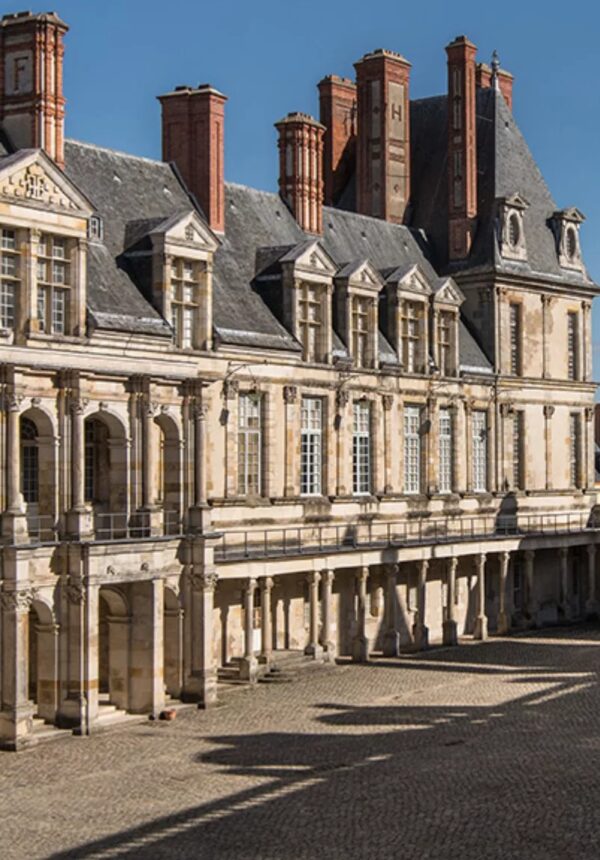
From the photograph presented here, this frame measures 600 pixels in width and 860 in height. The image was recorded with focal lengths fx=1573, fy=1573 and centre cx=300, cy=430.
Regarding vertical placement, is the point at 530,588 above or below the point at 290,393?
below

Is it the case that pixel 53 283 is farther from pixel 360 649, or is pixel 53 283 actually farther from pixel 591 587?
pixel 591 587

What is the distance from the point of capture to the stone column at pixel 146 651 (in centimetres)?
3262

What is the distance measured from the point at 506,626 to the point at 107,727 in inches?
772

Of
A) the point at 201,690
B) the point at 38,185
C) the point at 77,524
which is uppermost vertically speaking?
the point at 38,185

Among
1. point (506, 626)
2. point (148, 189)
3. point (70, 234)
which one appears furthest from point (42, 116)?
point (506, 626)

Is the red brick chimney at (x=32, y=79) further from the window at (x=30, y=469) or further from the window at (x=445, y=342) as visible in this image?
the window at (x=445, y=342)

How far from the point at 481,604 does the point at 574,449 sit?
10.3 m

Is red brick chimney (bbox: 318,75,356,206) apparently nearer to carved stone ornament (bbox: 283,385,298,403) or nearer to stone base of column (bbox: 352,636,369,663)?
carved stone ornament (bbox: 283,385,298,403)

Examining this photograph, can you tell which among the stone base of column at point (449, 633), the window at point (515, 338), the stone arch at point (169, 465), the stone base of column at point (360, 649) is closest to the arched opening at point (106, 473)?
the stone arch at point (169, 465)

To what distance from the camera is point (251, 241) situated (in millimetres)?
42719

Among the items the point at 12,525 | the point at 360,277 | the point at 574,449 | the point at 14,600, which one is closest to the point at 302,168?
the point at 360,277

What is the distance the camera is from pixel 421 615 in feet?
143

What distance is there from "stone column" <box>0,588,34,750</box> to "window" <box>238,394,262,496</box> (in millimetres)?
10631

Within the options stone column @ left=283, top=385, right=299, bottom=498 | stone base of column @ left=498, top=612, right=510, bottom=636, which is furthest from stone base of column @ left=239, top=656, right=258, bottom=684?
stone base of column @ left=498, top=612, right=510, bottom=636
